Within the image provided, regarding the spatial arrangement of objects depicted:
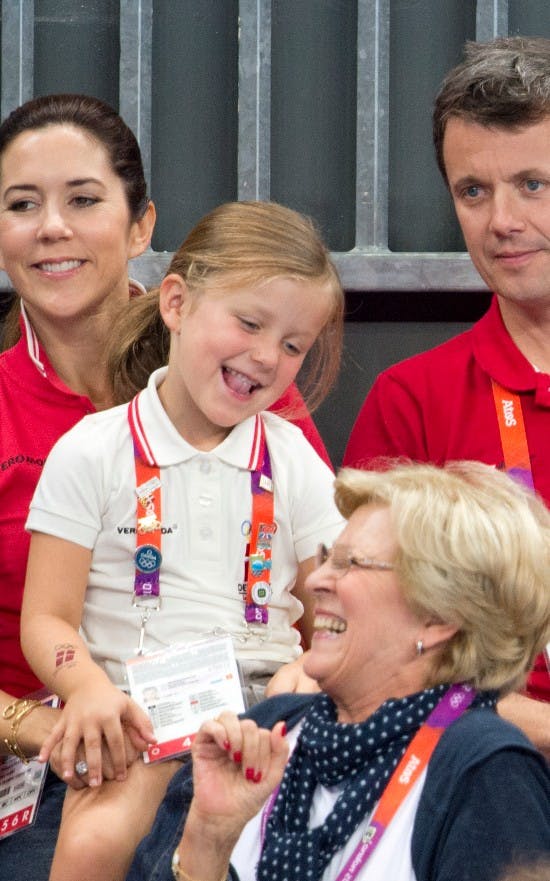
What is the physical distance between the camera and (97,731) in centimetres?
220

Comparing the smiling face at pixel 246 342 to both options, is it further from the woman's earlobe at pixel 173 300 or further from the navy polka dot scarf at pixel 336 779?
the navy polka dot scarf at pixel 336 779

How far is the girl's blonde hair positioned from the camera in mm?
2547

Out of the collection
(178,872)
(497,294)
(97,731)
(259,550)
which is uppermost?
(497,294)

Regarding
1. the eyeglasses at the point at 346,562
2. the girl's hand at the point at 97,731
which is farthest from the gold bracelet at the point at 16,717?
the eyeglasses at the point at 346,562

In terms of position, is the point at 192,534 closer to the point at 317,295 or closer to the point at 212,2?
the point at 317,295

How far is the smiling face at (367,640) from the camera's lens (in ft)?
6.88

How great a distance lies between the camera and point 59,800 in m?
2.56

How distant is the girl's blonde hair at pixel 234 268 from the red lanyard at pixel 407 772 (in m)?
0.84

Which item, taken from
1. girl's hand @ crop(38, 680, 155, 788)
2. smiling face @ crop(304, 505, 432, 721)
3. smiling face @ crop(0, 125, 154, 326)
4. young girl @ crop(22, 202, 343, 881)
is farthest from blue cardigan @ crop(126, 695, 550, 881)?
smiling face @ crop(0, 125, 154, 326)

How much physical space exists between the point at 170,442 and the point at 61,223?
621 mm

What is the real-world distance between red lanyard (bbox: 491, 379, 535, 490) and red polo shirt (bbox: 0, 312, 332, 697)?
361mm

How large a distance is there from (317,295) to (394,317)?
1.23 m

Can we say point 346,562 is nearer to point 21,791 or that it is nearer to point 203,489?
point 203,489

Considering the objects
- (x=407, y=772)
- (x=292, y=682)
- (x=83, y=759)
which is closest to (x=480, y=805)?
(x=407, y=772)
